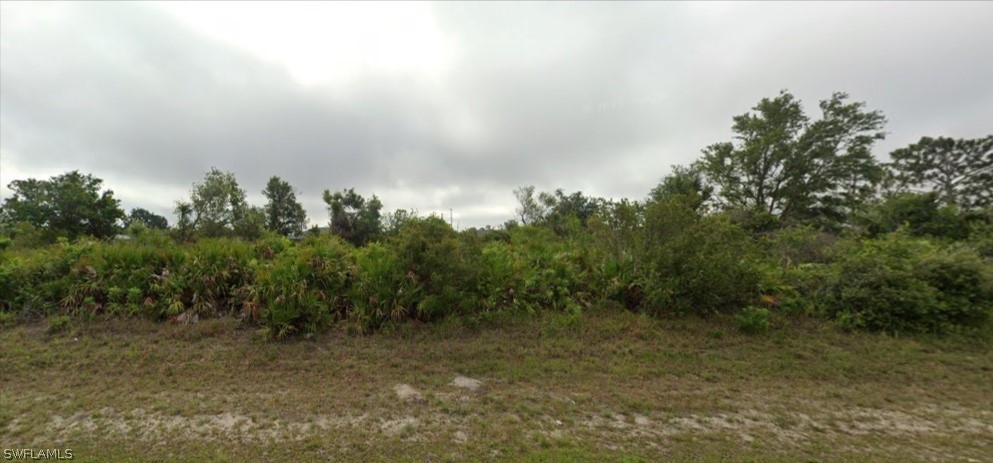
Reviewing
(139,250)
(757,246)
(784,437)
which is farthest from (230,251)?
(757,246)

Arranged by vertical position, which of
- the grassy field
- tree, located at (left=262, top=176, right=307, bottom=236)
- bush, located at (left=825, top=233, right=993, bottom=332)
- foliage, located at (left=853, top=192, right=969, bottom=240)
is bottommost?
the grassy field

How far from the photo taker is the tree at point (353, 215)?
25.2 m

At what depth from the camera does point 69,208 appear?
24.4m

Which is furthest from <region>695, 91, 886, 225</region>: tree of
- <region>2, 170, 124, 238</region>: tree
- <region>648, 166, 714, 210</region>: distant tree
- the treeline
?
<region>2, 170, 124, 238</region>: tree

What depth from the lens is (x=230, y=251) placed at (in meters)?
7.51

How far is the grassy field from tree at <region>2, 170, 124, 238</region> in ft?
86.6

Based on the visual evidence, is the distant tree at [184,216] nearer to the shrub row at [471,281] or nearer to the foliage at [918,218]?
the shrub row at [471,281]

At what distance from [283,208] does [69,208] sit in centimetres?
1169

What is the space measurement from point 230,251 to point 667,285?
821cm

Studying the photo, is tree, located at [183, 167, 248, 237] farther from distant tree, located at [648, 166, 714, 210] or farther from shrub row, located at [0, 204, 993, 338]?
distant tree, located at [648, 166, 714, 210]

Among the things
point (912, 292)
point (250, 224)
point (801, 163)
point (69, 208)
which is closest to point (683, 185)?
point (801, 163)

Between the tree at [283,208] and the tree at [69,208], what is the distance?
29.8 ft

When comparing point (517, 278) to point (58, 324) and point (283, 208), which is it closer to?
point (58, 324)

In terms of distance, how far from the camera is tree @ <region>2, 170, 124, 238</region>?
24172 mm
